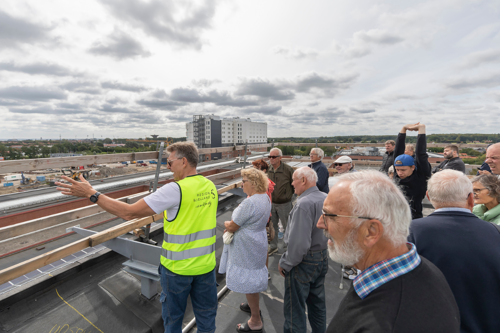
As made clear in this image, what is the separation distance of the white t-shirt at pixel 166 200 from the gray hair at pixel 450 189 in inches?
82.1

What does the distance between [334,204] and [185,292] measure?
1.74m

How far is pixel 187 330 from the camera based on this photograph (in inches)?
97.0

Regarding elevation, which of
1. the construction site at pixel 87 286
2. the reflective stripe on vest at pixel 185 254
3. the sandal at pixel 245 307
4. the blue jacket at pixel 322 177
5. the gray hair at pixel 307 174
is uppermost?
the gray hair at pixel 307 174

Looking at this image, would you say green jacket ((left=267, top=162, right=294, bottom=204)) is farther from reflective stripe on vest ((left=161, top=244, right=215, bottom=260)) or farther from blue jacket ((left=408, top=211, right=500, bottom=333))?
blue jacket ((left=408, top=211, right=500, bottom=333))

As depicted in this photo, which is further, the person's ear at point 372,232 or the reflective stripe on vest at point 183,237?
the reflective stripe on vest at point 183,237

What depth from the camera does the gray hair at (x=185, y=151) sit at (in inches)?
82.6

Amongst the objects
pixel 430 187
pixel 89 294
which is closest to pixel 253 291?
pixel 430 187

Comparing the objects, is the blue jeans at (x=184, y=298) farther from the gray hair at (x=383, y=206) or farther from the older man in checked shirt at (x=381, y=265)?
the gray hair at (x=383, y=206)

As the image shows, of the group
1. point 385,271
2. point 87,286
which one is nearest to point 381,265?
point 385,271

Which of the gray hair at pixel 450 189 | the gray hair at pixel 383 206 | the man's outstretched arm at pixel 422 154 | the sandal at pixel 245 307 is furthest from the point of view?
the man's outstretched arm at pixel 422 154

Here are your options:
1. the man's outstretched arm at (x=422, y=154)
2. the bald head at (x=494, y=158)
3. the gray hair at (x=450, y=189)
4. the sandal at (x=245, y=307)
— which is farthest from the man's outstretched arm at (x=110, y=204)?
the bald head at (x=494, y=158)

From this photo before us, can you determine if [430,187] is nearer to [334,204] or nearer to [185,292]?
[334,204]

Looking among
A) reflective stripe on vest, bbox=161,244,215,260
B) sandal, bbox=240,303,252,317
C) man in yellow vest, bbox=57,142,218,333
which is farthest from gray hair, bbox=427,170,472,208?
sandal, bbox=240,303,252,317

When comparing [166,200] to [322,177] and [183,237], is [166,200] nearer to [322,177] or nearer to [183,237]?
[183,237]
